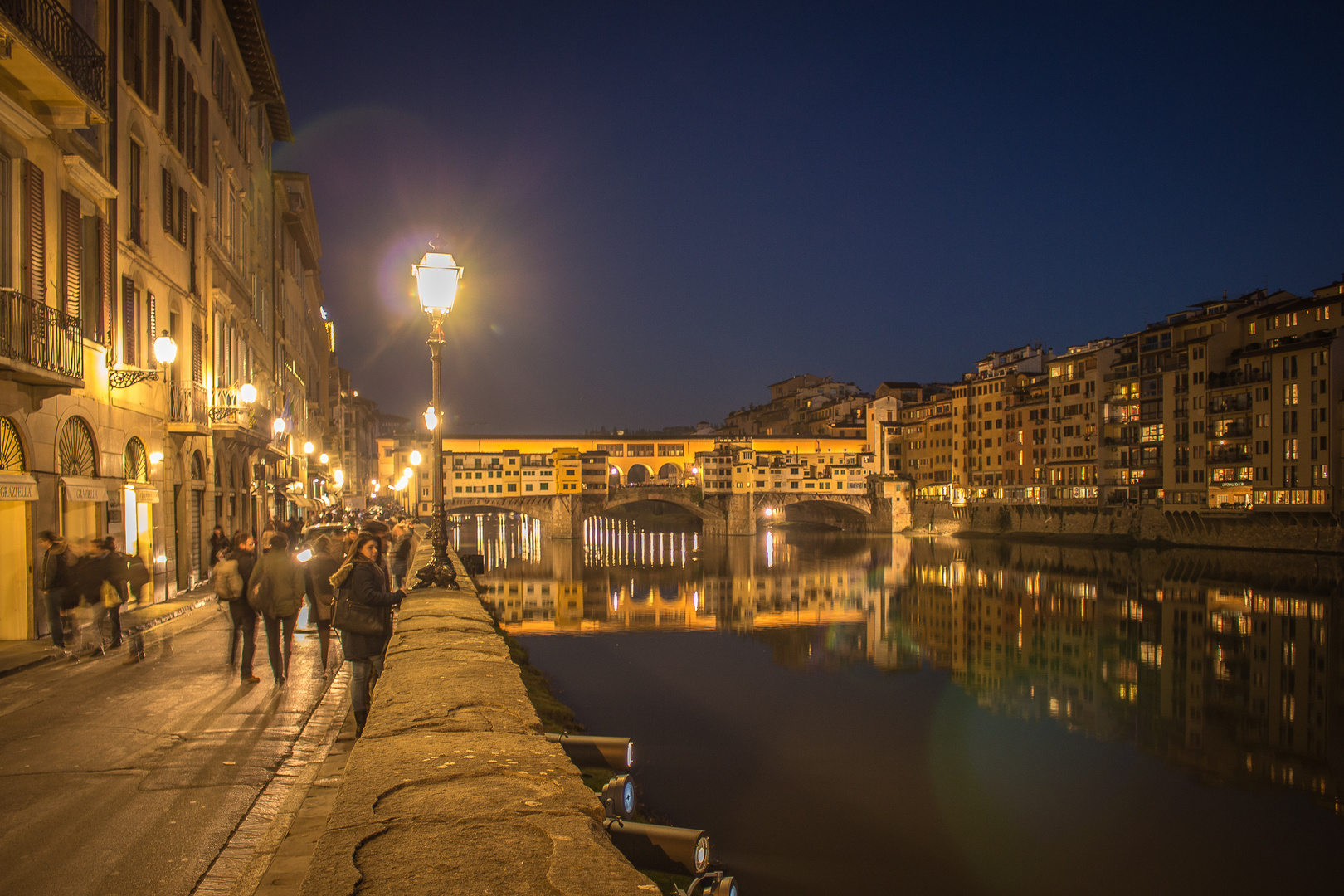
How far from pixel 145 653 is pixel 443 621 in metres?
5.75

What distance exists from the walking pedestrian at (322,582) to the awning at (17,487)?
12.4 ft

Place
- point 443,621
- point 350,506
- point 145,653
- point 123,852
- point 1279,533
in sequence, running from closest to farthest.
A: point 123,852 → point 443,621 → point 145,653 → point 1279,533 → point 350,506

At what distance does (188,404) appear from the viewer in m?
21.1

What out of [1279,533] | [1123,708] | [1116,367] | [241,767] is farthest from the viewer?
[1116,367]

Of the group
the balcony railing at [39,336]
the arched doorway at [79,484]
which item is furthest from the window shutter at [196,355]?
the balcony railing at [39,336]

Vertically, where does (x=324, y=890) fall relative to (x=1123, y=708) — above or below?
above

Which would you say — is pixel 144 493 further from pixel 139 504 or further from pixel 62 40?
pixel 62 40

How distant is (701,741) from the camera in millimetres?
19328

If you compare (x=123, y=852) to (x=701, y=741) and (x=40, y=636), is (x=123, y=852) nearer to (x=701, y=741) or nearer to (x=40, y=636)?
(x=40, y=636)

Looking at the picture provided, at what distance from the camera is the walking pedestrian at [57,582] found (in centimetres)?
1175

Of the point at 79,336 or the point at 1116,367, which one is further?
the point at 1116,367

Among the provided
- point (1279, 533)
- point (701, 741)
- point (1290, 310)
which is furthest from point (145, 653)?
point (1290, 310)

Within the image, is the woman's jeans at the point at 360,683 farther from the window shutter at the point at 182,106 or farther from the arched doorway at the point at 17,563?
the window shutter at the point at 182,106

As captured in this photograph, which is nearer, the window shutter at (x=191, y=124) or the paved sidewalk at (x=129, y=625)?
the paved sidewalk at (x=129, y=625)
